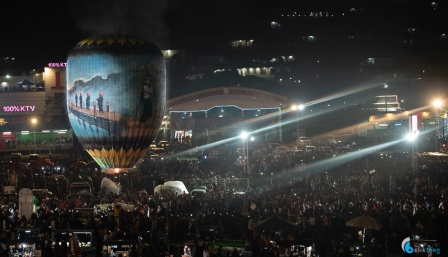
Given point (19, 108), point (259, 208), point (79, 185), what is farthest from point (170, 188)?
point (19, 108)

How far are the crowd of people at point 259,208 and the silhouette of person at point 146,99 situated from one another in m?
2.45

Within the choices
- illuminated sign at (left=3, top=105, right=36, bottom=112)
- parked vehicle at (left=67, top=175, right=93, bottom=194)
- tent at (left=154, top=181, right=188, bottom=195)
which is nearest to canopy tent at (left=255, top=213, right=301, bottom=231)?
tent at (left=154, top=181, right=188, bottom=195)

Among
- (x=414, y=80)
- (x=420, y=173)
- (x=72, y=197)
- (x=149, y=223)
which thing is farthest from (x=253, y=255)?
(x=414, y=80)

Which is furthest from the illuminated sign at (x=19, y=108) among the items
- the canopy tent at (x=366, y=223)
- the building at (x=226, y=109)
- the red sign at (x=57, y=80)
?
the canopy tent at (x=366, y=223)

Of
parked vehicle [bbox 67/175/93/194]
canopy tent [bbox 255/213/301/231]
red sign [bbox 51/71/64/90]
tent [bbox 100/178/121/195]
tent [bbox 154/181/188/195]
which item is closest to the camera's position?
canopy tent [bbox 255/213/301/231]

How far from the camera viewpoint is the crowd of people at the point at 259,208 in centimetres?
1811

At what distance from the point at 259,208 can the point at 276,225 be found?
3.87 metres

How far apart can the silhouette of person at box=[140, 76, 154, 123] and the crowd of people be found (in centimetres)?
245

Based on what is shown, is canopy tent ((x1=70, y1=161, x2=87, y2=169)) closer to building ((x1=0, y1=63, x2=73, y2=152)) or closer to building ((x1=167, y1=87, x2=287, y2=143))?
building ((x1=0, y1=63, x2=73, y2=152))

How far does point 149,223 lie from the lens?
20.3 meters

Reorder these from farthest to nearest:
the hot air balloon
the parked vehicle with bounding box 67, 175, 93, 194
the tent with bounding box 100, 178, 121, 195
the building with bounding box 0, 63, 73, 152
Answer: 1. the building with bounding box 0, 63, 73, 152
2. the hot air balloon
3. the parked vehicle with bounding box 67, 175, 93, 194
4. the tent with bounding box 100, 178, 121, 195

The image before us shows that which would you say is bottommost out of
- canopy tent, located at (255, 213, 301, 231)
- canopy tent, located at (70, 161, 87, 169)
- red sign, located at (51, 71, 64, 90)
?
canopy tent, located at (255, 213, 301, 231)

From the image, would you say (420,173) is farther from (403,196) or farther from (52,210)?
(52,210)

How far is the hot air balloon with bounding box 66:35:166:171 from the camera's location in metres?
32.6
